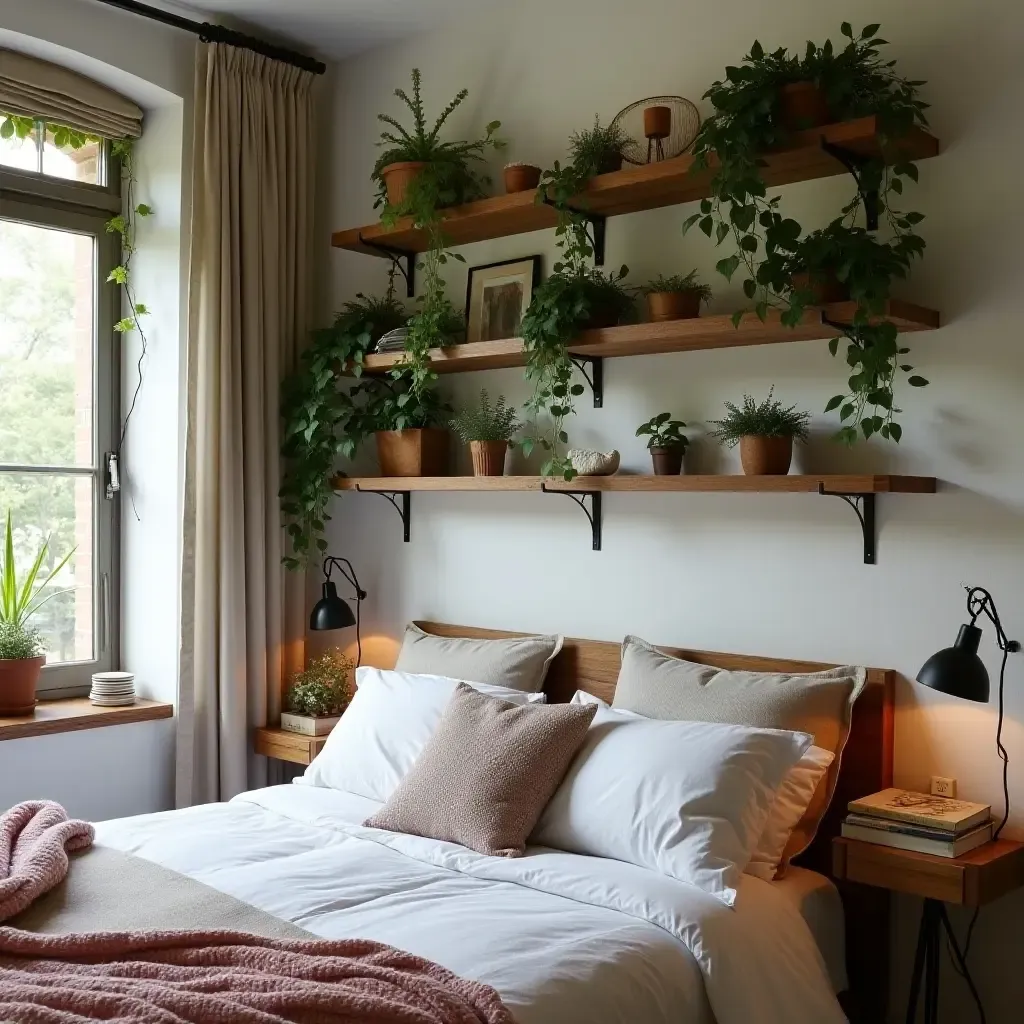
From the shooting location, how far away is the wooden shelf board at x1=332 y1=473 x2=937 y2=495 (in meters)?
2.79

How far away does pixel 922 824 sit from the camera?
103 inches

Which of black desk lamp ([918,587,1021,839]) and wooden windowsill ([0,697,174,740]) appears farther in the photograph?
wooden windowsill ([0,697,174,740])

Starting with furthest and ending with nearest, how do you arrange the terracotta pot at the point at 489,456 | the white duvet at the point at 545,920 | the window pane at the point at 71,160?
the window pane at the point at 71,160, the terracotta pot at the point at 489,456, the white duvet at the point at 545,920

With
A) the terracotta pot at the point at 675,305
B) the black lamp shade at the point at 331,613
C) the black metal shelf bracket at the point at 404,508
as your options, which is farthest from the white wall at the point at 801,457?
the black lamp shade at the point at 331,613

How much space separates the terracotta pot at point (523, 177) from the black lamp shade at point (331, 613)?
135 centimetres

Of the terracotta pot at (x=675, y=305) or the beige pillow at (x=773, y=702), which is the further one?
the terracotta pot at (x=675, y=305)

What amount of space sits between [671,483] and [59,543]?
214 centimetres

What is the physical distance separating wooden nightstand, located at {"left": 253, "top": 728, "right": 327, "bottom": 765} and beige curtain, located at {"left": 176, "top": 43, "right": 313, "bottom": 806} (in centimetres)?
6

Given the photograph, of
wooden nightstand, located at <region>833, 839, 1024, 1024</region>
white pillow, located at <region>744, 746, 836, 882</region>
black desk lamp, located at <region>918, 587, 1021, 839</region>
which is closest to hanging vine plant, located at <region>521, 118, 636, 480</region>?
white pillow, located at <region>744, 746, 836, 882</region>

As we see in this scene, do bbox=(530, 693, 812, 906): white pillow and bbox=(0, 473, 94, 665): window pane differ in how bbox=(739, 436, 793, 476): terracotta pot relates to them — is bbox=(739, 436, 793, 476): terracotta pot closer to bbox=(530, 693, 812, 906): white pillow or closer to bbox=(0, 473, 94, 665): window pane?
bbox=(530, 693, 812, 906): white pillow

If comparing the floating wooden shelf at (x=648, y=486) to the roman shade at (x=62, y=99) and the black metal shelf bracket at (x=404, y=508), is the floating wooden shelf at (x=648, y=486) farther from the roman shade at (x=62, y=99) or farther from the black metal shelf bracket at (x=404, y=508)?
the roman shade at (x=62, y=99)

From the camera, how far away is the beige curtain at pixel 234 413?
12.7ft

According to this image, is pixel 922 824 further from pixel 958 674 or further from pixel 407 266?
pixel 407 266

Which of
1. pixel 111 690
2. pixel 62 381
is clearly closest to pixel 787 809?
pixel 111 690
